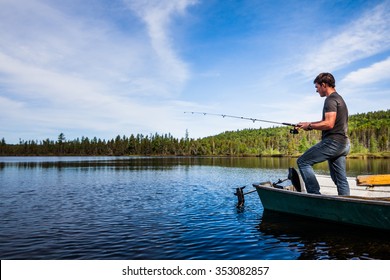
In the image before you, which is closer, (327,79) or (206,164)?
(327,79)

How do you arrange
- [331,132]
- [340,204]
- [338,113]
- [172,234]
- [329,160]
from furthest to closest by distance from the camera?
[172,234]
[329,160]
[340,204]
[331,132]
[338,113]

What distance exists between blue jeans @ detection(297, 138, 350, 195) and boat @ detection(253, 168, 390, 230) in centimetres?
41

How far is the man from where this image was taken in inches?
310

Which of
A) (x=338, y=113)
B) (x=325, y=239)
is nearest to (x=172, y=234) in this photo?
(x=325, y=239)

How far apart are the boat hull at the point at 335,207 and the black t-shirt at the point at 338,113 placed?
1.58 metres

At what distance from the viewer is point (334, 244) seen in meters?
7.55

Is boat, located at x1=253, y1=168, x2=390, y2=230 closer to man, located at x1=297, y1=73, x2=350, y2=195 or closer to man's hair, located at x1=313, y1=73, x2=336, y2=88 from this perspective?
man, located at x1=297, y1=73, x2=350, y2=195

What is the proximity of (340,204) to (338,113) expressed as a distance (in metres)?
2.38

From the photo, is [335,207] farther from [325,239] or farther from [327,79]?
[327,79]

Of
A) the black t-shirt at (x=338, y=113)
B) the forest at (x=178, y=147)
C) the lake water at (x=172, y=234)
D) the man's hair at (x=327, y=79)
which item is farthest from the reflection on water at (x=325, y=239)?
the forest at (x=178, y=147)

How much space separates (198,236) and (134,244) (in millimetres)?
1706

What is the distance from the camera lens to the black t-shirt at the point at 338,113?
25.9 ft

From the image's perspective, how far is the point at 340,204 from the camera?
835 cm
